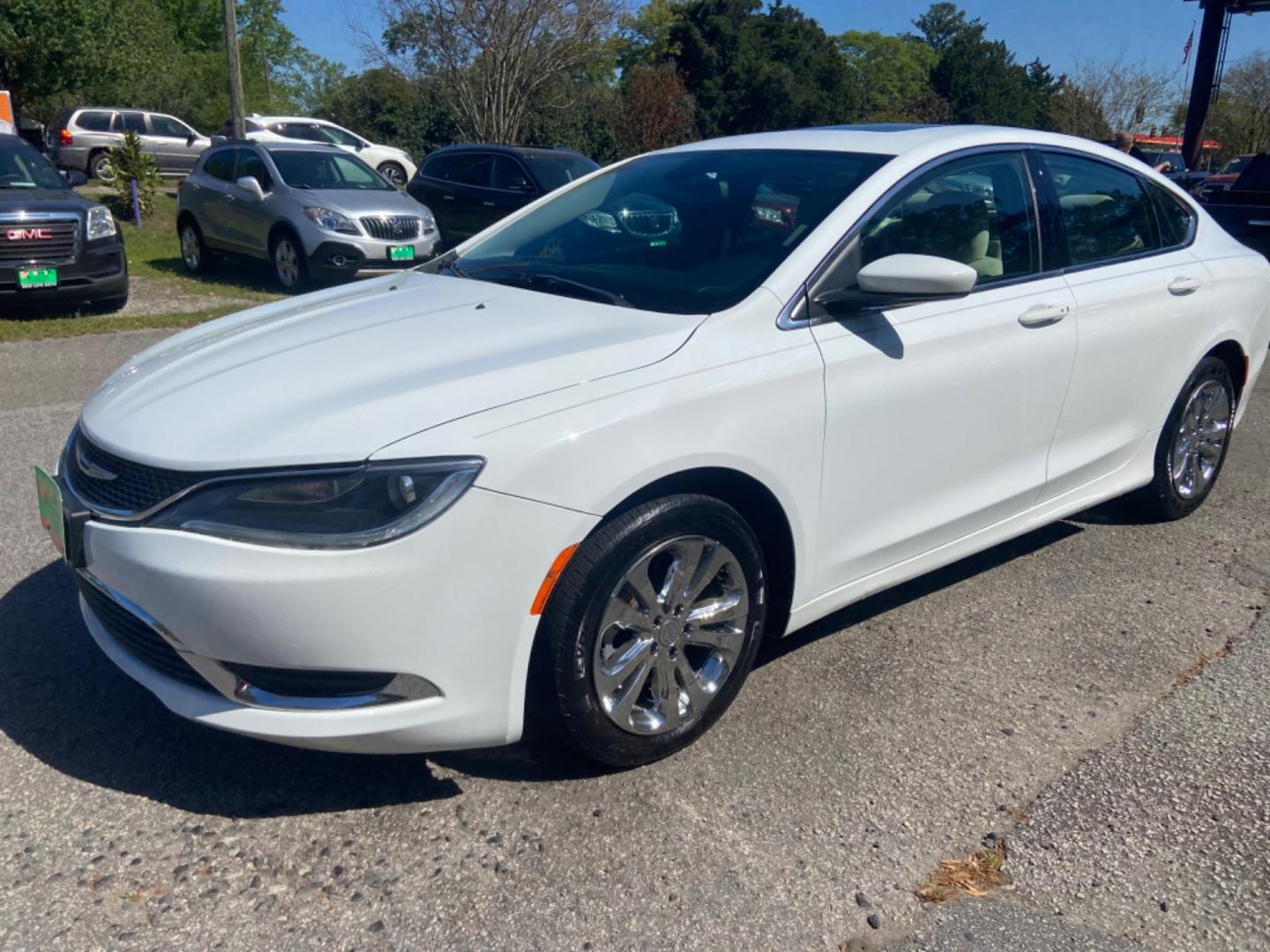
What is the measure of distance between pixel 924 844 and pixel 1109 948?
47 cm

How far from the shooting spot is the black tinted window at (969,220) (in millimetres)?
3459

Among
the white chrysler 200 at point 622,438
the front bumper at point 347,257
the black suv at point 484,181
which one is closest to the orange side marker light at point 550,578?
the white chrysler 200 at point 622,438

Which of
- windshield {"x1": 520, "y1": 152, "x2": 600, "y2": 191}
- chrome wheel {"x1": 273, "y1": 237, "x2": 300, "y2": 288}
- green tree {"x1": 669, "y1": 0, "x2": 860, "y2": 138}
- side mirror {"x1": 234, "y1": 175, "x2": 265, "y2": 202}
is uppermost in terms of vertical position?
green tree {"x1": 669, "y1": 0, "x2": 860, "y2": 138}

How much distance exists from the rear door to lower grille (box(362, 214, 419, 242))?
825 centimetres

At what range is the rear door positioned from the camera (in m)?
4.03

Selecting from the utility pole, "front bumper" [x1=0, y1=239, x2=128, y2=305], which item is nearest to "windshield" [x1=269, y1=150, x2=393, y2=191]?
"front bumper" [x1=0, y1=239, x2=128, y2=305]

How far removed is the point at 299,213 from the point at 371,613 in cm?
965

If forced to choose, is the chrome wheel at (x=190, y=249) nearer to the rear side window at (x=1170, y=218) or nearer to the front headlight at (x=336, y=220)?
the front headlight at (x=336, y=220)

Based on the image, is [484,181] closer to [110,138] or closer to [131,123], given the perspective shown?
[110,138]

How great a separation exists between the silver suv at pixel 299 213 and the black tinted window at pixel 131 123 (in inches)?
589

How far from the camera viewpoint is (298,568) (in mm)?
2400

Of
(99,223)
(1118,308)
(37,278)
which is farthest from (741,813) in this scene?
(99,223)

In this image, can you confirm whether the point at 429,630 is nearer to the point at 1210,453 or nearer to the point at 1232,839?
the point at 1232,839

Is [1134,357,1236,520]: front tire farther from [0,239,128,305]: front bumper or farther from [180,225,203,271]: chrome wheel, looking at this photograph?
[180,225,203,271]: chrome wheel
